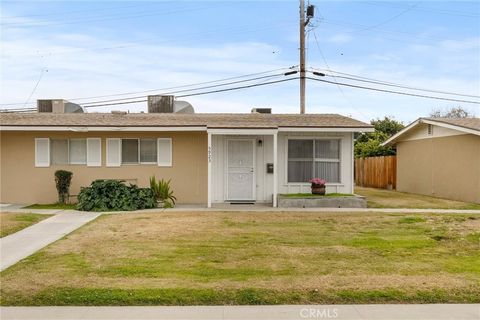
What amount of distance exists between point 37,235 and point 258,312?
6.54m

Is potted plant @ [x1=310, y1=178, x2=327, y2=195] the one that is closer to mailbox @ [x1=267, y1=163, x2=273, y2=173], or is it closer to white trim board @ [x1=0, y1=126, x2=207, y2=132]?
mailbox @ [x1=267, y1=163, x2=273, y2=173]

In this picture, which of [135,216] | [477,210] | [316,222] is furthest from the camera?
[477,210]

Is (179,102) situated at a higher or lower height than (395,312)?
higher

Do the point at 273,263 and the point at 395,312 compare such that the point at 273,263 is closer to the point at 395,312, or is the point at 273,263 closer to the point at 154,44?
the point at 395,312

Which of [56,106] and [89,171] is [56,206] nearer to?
[89,171]

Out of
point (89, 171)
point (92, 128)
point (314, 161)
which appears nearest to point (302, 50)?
point (314, 161)

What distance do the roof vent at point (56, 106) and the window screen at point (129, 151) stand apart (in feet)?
17.7

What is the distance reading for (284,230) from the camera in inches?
426

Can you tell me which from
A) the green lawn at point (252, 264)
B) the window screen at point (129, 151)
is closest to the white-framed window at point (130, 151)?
the window screen at point (129, 151)

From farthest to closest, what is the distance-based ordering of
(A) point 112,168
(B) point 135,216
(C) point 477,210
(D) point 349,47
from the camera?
1. (D) point 349,47
2. (A) point 112,168
3. (C) point 477,210
4. (B) point 135,216

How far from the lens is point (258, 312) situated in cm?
557

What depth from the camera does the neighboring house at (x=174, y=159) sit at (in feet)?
53.8

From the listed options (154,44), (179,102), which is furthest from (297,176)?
(154,44)

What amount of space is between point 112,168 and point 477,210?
11811mm
